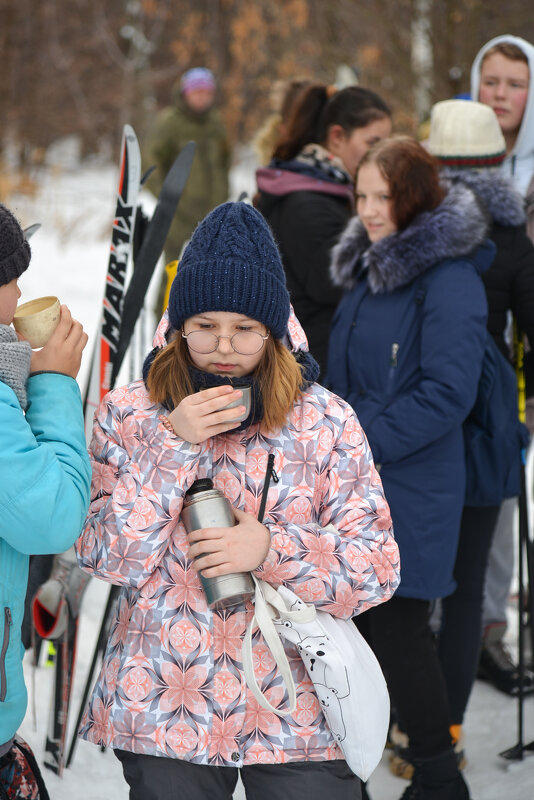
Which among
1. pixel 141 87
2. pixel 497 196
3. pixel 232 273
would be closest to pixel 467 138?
pixel 497 196

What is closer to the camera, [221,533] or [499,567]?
[221,533]

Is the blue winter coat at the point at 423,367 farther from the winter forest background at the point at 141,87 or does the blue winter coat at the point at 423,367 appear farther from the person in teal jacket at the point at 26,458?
the person in teal jacket at the point at 26,458

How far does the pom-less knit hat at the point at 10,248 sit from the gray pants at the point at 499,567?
2638 mm

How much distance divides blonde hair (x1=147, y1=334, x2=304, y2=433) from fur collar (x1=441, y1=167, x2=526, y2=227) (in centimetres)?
125

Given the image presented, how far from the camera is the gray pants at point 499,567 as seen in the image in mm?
3865

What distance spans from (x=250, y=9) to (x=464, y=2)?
12.4 m

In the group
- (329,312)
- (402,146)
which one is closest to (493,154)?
(402,146)

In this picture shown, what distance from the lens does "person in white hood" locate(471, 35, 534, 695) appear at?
3609 millimetres

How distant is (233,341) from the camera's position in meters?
1.93

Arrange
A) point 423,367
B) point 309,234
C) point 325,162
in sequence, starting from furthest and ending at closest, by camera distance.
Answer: point 325,162 < point 309,234 < point 423,367

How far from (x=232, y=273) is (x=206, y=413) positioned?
314 mm

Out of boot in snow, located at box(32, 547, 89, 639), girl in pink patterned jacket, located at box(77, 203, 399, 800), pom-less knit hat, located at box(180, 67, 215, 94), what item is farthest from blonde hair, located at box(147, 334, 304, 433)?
pom-less knit hat, located at box(180, 67, 215, 94)

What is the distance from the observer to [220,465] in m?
1.96

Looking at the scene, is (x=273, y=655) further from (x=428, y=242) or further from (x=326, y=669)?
(x=428, y=242)
